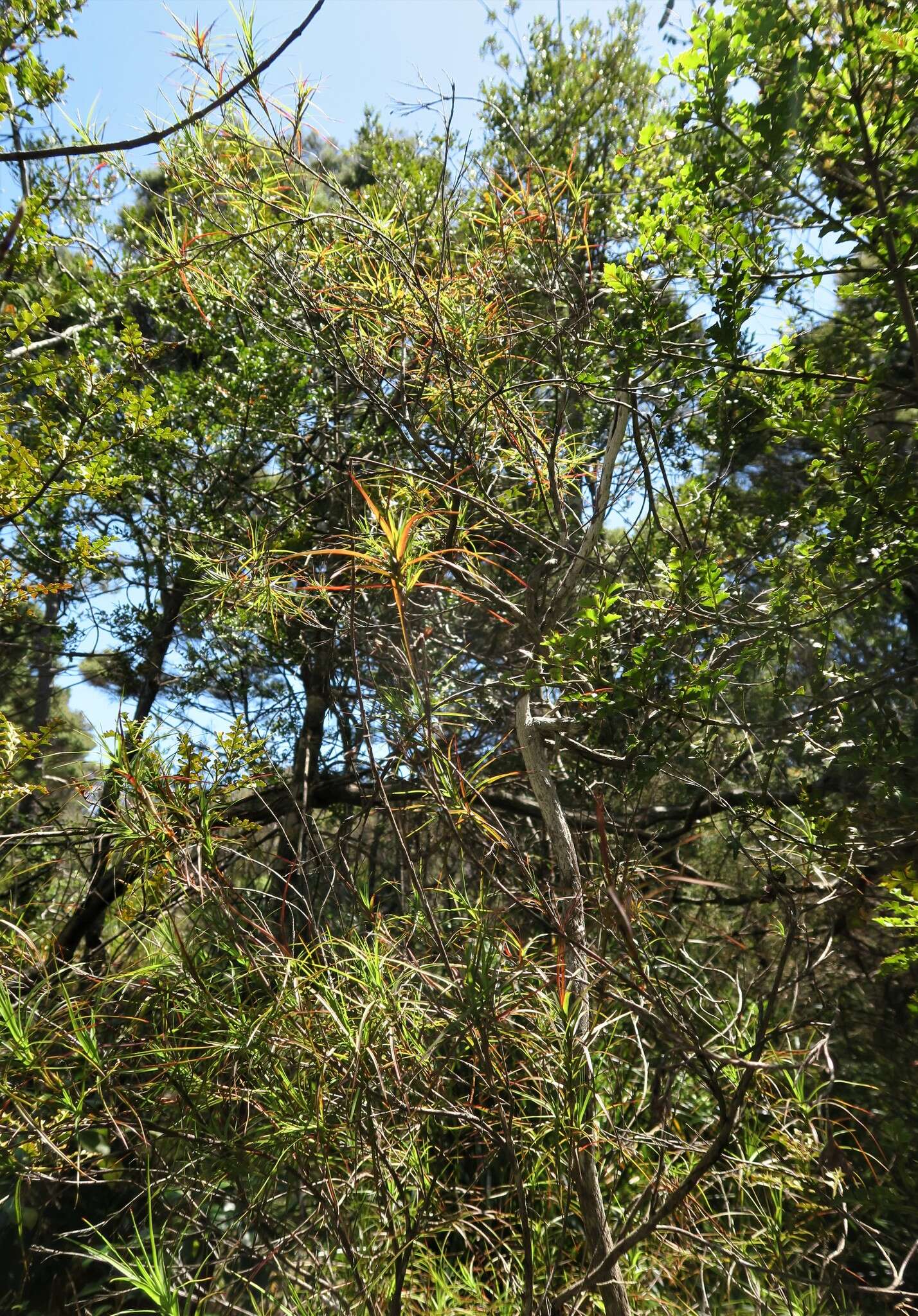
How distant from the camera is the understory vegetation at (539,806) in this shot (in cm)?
131

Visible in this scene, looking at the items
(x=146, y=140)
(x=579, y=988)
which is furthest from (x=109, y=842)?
(x=146, y=140)

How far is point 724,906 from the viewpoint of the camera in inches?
120

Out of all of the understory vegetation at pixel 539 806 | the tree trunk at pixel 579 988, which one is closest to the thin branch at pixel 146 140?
the understory vegetation at pixel 539 806

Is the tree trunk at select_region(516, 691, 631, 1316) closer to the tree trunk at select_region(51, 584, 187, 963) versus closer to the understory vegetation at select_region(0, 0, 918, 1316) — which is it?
the understory vegetation at select_region(0, 0, 918, 1316)

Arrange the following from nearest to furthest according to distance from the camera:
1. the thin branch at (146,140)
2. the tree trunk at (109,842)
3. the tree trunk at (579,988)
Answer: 1. the thin branch at (146,140)
2. the tree trunk at (579,988)
3. the tree trunk at (109,842)

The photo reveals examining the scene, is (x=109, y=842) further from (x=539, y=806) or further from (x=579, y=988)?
(x=579, y=988)

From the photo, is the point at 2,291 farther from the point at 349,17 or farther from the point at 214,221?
the point at 349,17

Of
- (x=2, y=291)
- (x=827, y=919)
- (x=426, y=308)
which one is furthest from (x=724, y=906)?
(x=2, y=291)

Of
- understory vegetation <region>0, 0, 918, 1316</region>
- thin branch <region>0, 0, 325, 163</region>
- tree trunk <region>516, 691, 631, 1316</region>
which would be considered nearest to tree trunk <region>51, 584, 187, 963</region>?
understory vegetation <region>0, 0, 918, 1316</region>

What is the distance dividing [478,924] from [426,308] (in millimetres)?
1280

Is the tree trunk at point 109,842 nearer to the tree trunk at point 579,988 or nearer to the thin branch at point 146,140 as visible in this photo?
the tree trunk at point 579,988

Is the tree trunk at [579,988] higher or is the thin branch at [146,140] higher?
the thin branch at [146,140]

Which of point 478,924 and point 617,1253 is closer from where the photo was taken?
point 617,1253

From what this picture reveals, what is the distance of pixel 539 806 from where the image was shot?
201 cm
